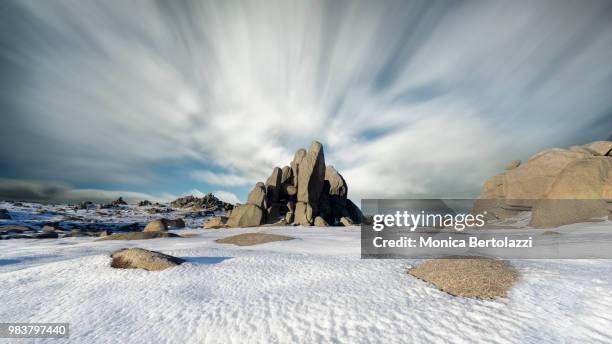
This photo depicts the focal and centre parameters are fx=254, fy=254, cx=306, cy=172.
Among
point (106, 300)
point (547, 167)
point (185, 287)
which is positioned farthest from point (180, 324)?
point (547, 167)

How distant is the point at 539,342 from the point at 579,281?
418 cm

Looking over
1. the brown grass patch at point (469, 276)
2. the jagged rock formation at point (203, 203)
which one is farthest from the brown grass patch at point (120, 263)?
the jagged rock formation at point (203, 203)

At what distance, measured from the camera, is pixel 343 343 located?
4594mm

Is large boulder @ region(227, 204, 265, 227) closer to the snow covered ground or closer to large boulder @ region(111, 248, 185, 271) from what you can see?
large boulder @ region(111, 248, 185, 271)

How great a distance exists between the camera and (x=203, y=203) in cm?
11594

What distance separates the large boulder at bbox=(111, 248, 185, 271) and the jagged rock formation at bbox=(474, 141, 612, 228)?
34.6m

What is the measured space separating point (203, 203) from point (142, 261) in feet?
378

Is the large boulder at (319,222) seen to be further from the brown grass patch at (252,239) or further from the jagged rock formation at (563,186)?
the jagged rock formation at (563,186)

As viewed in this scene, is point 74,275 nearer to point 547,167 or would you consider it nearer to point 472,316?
point 472,316

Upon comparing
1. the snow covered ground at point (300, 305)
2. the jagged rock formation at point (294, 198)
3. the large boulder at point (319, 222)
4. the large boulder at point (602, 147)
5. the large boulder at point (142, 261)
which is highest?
the large boulder at point (602, 147)

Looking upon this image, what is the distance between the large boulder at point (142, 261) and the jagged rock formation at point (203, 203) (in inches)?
3948

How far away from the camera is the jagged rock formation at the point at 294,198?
39.4 metres

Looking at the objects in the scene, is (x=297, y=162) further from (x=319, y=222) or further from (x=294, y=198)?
(x=319, y=222)

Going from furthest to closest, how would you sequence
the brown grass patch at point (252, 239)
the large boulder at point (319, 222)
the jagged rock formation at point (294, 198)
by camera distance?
the jagged rock formation at point (294, 198), the large boulder at point (319, 222), the brown grass patch at point (252, 239)
